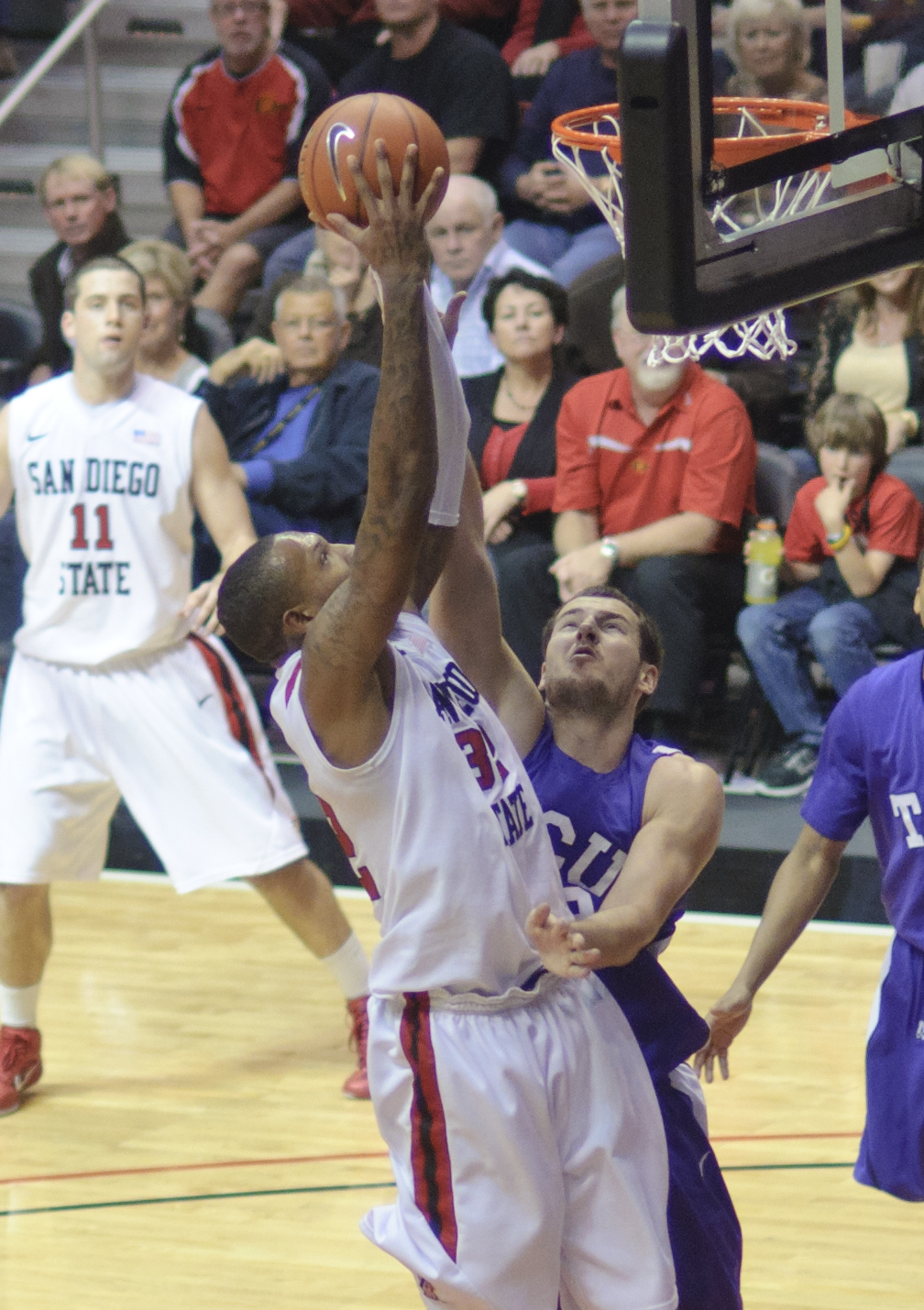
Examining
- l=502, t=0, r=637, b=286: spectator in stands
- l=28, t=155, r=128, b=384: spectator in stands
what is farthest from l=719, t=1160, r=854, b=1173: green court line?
l=28, t=155, r=128, b=384: spectator in stands

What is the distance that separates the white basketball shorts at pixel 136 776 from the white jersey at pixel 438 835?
2350 millimetres

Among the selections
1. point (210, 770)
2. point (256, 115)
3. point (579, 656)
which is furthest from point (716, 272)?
point (256, 115)

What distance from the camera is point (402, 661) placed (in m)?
2.69

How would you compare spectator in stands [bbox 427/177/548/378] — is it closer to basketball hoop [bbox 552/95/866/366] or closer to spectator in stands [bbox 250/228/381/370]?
spectator in stands [bbox 250/228/381/370]

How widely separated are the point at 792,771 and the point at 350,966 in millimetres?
2169

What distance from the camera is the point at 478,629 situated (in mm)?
3051

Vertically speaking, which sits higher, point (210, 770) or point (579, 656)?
point (579, 656)

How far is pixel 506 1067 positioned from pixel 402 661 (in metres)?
0.60

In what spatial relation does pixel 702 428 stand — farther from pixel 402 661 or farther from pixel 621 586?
pixel 402 661

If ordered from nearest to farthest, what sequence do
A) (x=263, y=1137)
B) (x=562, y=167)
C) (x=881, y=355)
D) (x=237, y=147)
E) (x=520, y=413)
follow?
(x=263, y=1137), (x=881, y=355), (x=520, y=413), (x=562, y=167), (x=237, y=147)

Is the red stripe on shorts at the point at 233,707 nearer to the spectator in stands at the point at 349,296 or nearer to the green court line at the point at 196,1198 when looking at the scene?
the green court line at the point at 196,1198

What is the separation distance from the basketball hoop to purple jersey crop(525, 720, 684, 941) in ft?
2.28

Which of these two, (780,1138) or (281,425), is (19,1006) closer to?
(780,1138)

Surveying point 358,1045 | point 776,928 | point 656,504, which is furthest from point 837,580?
point 776,928
